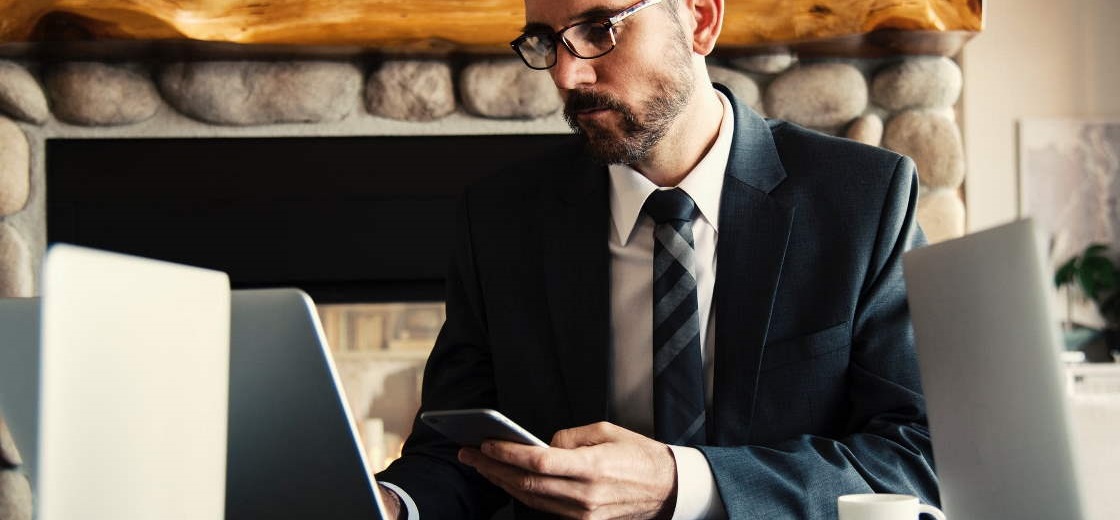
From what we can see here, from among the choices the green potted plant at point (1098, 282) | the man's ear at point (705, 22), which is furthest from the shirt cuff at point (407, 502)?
the green potted plant at point (1098, 282)

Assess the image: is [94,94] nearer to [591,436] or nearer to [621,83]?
[621,83]

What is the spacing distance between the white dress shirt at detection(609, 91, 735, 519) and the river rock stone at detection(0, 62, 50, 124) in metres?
1.62

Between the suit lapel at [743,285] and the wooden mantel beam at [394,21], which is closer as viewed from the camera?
the suit lapel at [743,285]

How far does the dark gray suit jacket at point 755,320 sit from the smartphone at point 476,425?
0.30 metres

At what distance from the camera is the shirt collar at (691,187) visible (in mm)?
1391

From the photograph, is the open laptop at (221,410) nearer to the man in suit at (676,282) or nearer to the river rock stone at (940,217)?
the man in suit at (676,282)

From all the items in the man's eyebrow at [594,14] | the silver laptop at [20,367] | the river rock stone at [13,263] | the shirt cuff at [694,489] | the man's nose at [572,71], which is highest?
the man's eyebrow at [594,14]

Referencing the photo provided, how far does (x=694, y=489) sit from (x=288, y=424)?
0.41 meters

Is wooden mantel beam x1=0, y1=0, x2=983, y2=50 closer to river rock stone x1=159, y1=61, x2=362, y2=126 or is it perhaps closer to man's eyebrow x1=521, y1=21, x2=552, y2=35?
river rock stone x1=159, y1=61, x2=362, y2=126

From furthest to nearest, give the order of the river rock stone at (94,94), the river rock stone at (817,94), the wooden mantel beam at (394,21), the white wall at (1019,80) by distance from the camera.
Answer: the white wall at (1019,80), the river rock stone at (817,94), the river rock stone at (94,94), the wooden mantel beam at (394,21)

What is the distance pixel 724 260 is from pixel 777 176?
0.45 feet

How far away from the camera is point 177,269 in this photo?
0.67 meters

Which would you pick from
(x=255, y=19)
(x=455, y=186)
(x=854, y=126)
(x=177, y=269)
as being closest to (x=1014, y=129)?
(x=854, y=126)

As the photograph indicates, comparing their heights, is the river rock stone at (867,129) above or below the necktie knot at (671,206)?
above
